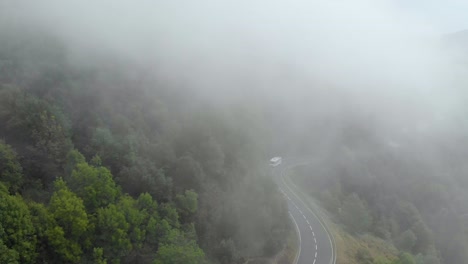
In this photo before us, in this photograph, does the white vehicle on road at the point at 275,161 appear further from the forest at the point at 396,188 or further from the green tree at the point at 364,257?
the green tree at the point at 364,257

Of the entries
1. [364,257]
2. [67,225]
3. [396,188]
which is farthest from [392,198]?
[67,225]

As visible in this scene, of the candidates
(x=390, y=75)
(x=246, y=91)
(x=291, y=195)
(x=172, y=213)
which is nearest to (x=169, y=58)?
(x=246, y=91)

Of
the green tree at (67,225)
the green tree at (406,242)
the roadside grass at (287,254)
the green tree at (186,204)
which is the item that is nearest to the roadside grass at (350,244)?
the roadside grass at (287,254)

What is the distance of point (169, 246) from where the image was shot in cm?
2181

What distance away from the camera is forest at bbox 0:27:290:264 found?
19328mm

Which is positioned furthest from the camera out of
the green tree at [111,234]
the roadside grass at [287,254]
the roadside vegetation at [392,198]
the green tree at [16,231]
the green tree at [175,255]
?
the roadside vegetation at [392,198]

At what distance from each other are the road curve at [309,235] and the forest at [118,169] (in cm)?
325

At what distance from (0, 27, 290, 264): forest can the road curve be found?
3.25 m

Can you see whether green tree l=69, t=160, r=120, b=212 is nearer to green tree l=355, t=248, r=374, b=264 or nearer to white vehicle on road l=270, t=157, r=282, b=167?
green tree l=355, t=248, r=374, b=264

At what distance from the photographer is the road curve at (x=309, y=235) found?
119 ft

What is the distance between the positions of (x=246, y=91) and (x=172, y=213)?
151ft

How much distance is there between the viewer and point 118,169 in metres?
27.0

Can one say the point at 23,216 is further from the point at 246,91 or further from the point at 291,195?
the point at 246,91

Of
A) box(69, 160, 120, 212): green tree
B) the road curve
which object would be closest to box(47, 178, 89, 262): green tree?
box(69, 160, 120, 212): green tree
